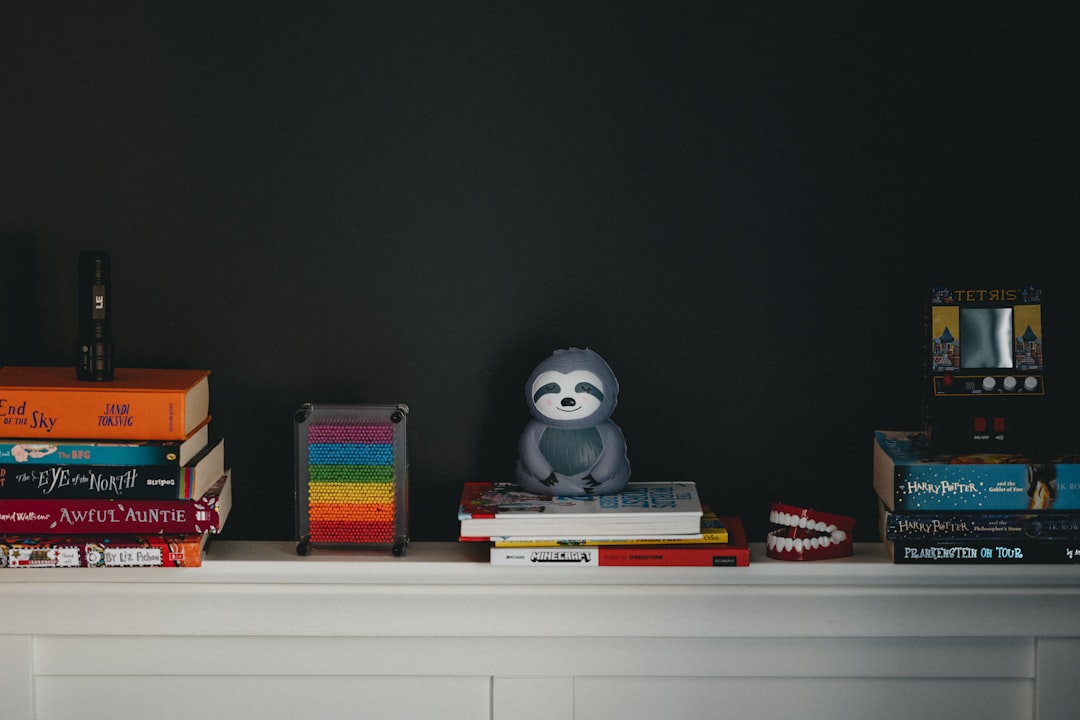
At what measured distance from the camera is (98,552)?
151 cm

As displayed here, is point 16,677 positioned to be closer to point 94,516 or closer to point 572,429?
point 94,516

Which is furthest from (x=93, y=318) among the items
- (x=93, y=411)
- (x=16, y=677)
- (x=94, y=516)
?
(x=16, y=677)

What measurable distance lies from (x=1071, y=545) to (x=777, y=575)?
38 centimetres

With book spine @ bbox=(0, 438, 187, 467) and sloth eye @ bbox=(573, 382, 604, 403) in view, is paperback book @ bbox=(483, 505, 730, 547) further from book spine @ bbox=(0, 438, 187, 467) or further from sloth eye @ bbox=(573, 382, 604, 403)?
book spine @ bbox=(0, 438, 187, 467)

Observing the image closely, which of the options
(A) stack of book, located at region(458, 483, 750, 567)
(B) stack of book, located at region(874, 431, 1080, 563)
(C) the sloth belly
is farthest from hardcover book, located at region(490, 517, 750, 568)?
(B) stack of book, located at region(874, 431, 1080, 563)

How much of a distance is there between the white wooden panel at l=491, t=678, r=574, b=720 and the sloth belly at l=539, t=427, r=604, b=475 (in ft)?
0.94

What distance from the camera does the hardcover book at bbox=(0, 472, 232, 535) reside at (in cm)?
151

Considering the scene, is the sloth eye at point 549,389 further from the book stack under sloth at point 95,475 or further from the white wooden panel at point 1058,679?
the white wooden panel at point 1058,679

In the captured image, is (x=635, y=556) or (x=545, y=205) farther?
(x=545, y=205)

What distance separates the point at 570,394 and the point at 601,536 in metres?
0.20

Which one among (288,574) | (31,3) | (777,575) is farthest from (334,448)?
(31,3)

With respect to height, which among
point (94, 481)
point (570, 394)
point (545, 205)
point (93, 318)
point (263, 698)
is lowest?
point (263, 698)

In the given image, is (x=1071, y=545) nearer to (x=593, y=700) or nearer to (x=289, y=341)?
(x=593, y=700)

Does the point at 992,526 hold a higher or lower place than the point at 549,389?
lower
